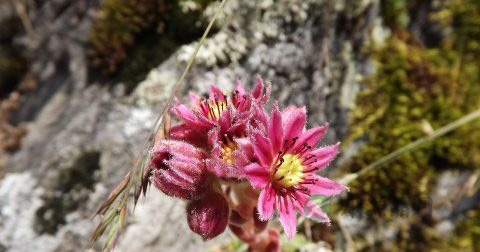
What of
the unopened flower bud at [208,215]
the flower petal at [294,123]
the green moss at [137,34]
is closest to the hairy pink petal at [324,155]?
the flower petal at [294,123]

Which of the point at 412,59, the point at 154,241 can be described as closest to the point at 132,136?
the point at 154,241

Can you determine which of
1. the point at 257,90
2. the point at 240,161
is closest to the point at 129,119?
the point at 257,90

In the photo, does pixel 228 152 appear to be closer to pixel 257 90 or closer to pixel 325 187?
pixel 257 90

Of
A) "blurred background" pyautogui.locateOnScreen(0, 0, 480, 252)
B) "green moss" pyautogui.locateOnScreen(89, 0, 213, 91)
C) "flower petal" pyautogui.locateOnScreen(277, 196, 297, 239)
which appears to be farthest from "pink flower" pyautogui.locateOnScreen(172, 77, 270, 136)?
"green moss" pyautogui.locateOnScreen(89, 0, 213, 91)

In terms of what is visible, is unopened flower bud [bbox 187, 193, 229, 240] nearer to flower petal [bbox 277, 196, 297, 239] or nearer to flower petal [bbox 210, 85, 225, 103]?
flower petal [bbox 277, 196, 297, 239]

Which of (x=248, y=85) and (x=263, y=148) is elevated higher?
(x=263, y=148)

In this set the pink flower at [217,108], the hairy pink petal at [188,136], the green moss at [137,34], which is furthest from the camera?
the green moss at [137,34]

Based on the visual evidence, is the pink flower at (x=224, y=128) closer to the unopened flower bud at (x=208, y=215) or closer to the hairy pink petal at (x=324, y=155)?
the unopened flower bud at (x=208, y=215)

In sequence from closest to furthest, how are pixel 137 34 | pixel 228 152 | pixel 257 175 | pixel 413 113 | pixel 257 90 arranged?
pixel 257 175 → pixel 228 152 → pixel 257 90 → pixel 137 34 → pixel 413 113
